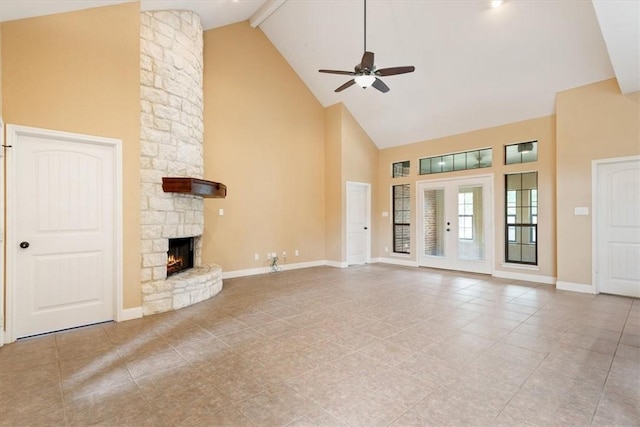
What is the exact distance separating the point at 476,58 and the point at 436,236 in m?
3.95

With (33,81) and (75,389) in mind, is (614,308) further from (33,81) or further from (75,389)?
(33,81)

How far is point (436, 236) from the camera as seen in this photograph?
7.46 m

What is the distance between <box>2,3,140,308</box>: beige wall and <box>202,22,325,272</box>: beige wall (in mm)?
2004

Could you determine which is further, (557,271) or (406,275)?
(406,275)

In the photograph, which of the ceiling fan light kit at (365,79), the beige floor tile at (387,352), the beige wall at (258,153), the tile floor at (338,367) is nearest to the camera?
Result: the tile floor at (338,367)

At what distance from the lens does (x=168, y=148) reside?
13.7 feet

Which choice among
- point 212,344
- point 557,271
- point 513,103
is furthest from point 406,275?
point 212,344

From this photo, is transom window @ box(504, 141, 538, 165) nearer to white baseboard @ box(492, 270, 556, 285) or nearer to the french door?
the french door

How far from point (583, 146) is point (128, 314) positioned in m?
7.36

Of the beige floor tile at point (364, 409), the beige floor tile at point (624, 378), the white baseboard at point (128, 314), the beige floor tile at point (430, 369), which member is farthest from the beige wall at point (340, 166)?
the beige floor tile at point (364, 409)

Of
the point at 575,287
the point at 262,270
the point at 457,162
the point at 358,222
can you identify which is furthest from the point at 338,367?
the point at 457,162

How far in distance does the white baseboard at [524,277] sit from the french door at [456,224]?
22 cm

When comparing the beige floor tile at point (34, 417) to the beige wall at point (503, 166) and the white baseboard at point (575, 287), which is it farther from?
the beige wall at point (503, 166)

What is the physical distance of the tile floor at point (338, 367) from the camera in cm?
192
